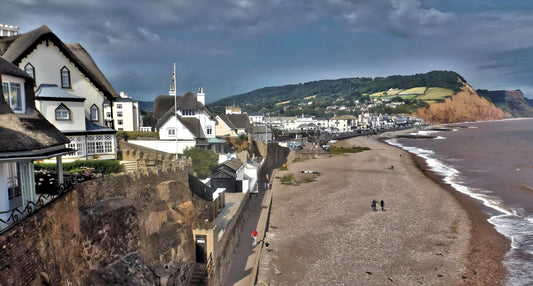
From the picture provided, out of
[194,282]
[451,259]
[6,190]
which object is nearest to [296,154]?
[451,259]

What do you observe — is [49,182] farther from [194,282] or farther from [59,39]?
[59,39]

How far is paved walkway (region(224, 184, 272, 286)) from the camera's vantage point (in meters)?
18.0

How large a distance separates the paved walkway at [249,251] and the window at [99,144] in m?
11.5

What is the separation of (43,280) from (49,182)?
5.81 metres

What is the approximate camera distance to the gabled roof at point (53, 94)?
2027cm

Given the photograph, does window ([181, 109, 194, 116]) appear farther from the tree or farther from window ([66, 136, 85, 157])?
window ([66, 136, 85, 157])

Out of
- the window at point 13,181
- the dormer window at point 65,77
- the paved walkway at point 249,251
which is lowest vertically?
the paved walkway at point 249,251

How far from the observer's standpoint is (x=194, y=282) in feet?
47.5

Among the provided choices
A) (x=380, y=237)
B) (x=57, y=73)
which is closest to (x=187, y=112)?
(x=57, y=73)

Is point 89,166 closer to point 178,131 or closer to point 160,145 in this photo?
point 160,145

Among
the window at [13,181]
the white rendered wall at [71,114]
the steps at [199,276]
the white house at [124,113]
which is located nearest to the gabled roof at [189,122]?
the white rendered wall at [71,114]

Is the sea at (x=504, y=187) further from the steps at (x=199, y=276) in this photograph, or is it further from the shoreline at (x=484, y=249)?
the steps at (x=199, y=276)

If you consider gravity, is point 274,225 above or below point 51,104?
below

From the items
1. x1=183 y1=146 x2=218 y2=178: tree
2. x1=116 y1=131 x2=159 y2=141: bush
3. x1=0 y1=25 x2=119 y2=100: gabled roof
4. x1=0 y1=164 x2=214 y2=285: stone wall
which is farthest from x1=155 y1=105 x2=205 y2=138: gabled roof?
x1=0 y1=164 x2=214 y2=285: stone wall
